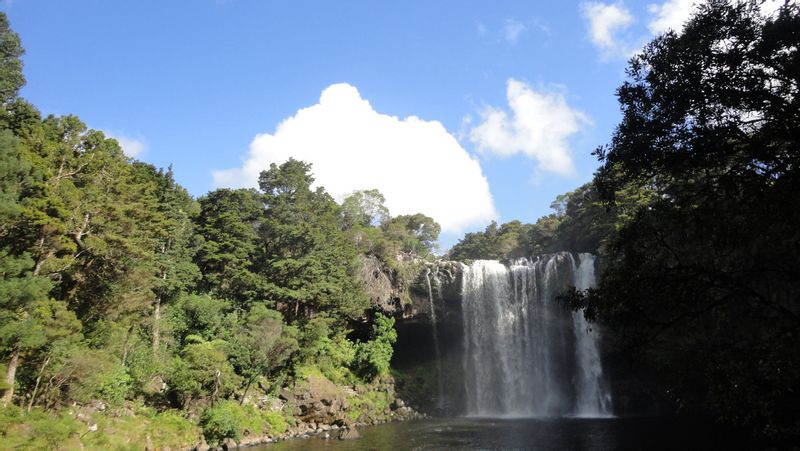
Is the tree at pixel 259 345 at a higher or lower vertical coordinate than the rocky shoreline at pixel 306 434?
higher

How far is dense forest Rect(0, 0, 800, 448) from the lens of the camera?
7828 mm

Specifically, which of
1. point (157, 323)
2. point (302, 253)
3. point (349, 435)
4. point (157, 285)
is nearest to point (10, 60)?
point (157, 285)

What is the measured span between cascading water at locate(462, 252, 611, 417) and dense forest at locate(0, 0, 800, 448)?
11.1 feet

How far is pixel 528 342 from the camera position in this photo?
1532 inches

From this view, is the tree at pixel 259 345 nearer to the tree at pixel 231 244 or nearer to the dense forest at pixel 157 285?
the dense forest at pixel 157 285

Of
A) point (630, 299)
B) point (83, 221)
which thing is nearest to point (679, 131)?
point (630, 299)

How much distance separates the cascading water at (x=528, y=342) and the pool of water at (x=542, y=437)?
610 centimetres

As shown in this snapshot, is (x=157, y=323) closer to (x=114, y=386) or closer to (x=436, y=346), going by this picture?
(x=114, y=386)

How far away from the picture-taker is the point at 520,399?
1492 inches

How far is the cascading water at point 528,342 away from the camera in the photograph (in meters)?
37.1

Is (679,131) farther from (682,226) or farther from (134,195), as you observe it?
(134,195)

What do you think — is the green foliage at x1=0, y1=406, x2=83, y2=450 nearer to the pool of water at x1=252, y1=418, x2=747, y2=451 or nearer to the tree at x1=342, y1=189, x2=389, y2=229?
the pool of water at x1=252, y1=418, x2=747, y2=451

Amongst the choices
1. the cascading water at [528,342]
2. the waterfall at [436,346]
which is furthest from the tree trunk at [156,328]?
the cascading water at [528,342]

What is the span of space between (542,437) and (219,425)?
51.6 ft
